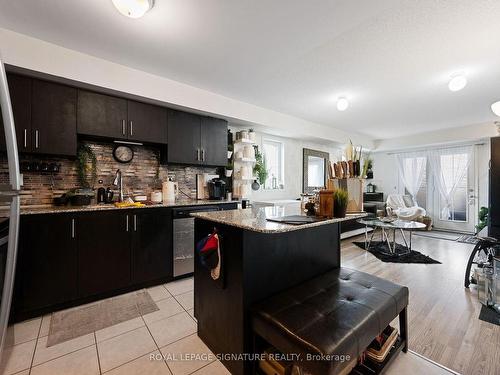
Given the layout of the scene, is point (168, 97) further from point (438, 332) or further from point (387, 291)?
point (438, 332)

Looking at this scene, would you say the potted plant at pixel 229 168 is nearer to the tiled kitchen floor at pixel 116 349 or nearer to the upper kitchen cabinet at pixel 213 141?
the upper kitchen cabinet at pixel 213 141

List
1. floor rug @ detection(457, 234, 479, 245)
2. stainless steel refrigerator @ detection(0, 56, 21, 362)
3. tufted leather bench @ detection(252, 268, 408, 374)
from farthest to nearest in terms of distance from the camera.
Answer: floor rug @ detection(457, 234, 479, 245) → stainless steel refrigerator @ detection(0, 56, 21, 362) → tufted leather bench @ detection(252, 268, 408, 374)

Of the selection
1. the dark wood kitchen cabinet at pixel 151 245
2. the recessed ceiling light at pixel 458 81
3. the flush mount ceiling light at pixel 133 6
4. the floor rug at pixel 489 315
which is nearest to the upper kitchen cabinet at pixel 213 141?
Result: the dark wood kitchen cabinet at pixel 151 245

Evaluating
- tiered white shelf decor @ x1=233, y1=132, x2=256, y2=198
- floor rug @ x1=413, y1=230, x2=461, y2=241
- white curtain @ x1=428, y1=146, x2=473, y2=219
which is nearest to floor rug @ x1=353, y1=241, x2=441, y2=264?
floor rug @ x1=413, y1=230, x2=461, y2=241

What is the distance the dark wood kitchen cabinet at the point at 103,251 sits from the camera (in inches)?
88.0

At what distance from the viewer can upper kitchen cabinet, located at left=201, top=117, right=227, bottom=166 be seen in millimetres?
3318

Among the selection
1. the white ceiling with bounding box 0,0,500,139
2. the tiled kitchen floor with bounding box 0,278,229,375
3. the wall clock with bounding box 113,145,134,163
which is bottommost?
the tiled kitchen floor with bounding box 0,278,229,375

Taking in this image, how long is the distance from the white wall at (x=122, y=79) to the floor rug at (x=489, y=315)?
11.4 ft

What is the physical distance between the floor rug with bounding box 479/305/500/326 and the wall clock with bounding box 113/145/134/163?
409cm

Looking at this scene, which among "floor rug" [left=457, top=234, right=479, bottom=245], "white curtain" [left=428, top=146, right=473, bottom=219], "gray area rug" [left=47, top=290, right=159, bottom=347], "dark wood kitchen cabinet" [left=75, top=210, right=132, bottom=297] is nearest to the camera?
"gray area rug" [left=47, top=290, right=159, bottom=347]

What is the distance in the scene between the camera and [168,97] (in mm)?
2814

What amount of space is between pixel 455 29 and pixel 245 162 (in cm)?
296

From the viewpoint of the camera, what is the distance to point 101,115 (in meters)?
2.50

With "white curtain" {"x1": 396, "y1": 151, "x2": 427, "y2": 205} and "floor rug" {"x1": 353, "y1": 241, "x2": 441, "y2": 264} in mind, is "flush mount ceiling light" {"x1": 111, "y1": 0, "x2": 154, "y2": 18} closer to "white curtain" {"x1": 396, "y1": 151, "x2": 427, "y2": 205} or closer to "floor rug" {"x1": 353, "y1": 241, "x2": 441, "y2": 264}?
"floor rug" {"x1": 353, "y1": 241, "x2": 441, "y2": 264}
